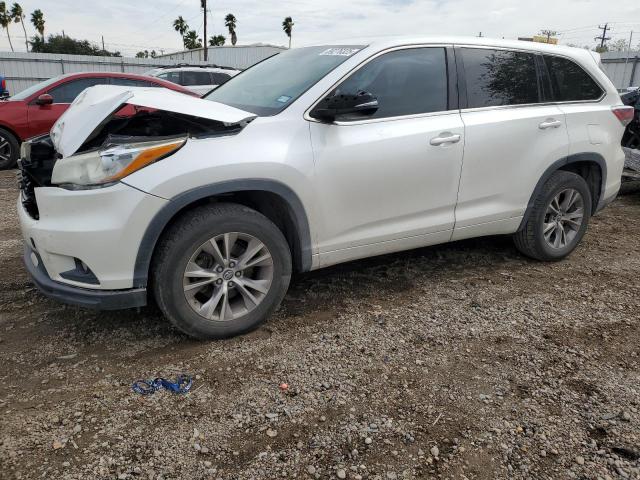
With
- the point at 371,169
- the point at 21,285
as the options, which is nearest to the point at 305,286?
the point at 371,169

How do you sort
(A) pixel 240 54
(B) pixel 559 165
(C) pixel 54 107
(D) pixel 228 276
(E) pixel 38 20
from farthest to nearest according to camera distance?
(E) pixel 38 20
(A) pixel 240 54
(C) pixel 54 107
(B) pixel 559 165
(D) pixel 228 276

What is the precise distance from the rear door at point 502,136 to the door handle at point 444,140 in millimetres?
102

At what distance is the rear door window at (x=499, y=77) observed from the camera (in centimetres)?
379

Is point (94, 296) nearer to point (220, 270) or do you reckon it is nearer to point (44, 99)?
point (220, 270)

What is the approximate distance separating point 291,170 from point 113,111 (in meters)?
1.05

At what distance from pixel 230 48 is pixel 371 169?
113 feet

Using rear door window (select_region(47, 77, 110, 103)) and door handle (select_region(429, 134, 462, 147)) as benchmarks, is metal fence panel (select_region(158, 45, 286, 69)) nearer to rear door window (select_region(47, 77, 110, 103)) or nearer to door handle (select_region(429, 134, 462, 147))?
rear door window (select_region(47, 77, 110, 103))

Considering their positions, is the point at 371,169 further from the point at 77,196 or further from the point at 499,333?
the point at 77,196

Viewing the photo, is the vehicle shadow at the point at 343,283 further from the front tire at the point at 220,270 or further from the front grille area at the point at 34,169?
the front grille area at the point at 34,169

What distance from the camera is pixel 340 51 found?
3.52 m

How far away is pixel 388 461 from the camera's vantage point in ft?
7.30

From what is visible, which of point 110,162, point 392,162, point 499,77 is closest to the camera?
point 110,162

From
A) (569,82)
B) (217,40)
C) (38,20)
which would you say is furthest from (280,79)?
(38,20)

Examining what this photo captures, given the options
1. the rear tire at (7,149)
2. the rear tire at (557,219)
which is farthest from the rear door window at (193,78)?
the rear tire at (557,219)
